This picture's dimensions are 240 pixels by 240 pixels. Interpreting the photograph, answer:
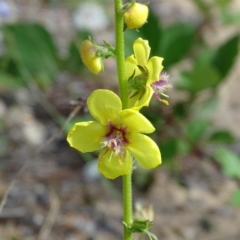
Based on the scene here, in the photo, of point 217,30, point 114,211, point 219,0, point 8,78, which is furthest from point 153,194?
point 217,30

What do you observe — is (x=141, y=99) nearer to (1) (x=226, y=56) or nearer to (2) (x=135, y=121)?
(2) (x=135, y=121)

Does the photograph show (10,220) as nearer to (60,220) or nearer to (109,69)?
(60,220)

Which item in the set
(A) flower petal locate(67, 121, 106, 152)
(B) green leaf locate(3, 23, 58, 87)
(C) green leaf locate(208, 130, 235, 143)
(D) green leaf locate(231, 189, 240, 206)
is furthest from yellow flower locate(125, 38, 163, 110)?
(B) green leaf locate(3, 23, 58, 87)

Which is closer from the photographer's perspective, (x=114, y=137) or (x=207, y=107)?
(x=114, y=137)

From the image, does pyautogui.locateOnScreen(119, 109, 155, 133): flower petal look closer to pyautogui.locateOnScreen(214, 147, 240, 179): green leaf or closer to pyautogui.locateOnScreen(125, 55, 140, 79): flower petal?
pyautogui.locateOnScreen(125, 55, 140, 79): flower petal

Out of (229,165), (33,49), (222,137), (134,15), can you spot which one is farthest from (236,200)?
(33,49)
